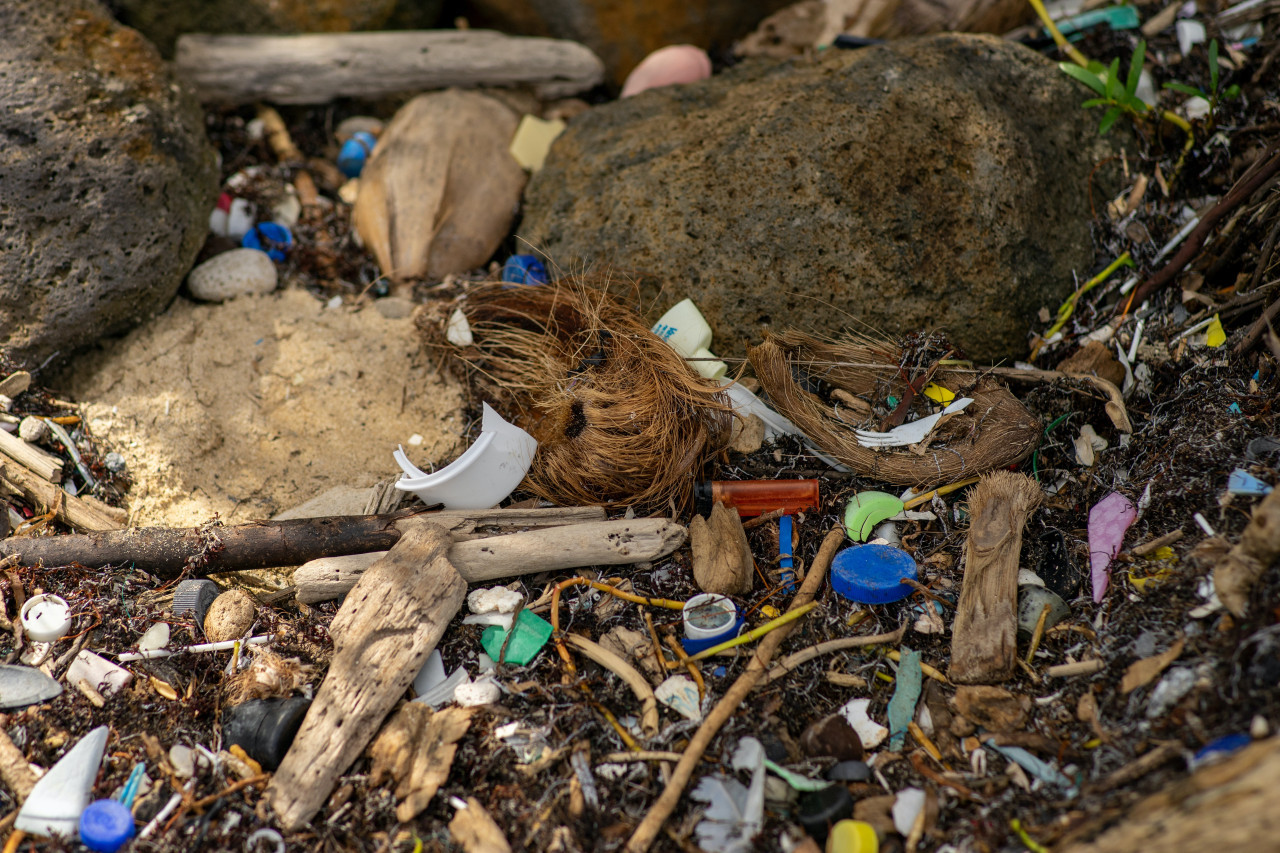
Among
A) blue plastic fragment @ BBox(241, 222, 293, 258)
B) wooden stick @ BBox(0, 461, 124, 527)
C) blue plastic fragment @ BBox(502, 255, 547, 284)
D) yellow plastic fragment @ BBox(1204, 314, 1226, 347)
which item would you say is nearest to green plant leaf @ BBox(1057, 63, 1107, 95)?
yellow plastic fragment @ BBox(1204, 314, 1226, 347)

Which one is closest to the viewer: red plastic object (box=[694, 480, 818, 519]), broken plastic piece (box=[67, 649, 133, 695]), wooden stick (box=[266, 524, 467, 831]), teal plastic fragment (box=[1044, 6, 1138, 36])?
wooden stick (box=[266, 524, 467, 831])

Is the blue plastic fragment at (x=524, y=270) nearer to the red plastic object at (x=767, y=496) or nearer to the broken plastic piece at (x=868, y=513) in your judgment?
the red plastic object at (x=767, y=496)

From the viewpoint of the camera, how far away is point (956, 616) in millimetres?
2479

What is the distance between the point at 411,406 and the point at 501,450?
69cm

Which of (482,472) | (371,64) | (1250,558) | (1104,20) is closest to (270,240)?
(371,64)

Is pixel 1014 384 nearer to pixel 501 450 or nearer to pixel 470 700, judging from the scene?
pixel 501 450

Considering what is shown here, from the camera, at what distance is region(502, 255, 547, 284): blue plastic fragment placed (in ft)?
11.8

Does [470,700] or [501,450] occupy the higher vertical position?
[501,450]

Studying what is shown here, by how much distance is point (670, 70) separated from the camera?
4.16 meters

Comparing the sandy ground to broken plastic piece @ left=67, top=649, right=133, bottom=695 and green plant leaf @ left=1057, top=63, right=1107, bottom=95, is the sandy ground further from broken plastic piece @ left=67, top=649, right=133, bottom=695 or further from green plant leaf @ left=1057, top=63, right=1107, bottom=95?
green plant leaf @ left=1057, top=63, right=1107, bottom=95

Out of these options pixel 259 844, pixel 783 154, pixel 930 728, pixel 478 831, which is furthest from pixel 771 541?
pixel 259 844

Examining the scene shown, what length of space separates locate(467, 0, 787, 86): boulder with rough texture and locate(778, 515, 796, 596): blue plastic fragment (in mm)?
3241

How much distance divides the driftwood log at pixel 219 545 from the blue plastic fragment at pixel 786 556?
1.17m

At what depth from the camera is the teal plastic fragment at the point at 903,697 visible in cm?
231
